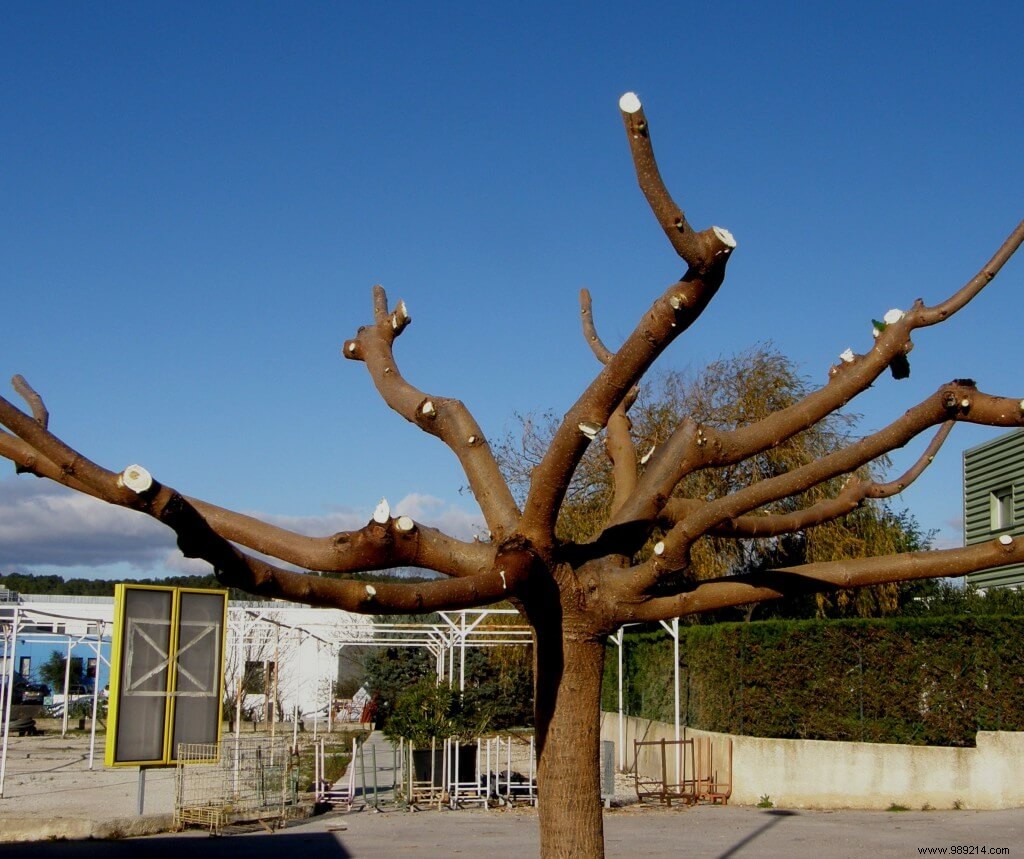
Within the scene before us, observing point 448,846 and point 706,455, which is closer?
point 706,455

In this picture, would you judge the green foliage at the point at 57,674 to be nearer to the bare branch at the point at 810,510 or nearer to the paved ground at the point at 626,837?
the paved ground at the point at 626,837

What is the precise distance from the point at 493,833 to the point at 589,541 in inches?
428

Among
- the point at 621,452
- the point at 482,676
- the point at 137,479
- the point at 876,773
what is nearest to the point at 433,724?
the point at 876,773

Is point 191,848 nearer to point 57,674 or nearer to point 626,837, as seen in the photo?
point 626,837

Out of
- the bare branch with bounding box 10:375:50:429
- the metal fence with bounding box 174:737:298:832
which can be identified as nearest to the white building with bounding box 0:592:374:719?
the metal fence with bounding box 174:737:298:832

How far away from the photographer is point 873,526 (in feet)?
81.6

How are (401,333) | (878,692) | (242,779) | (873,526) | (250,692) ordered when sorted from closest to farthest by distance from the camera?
(401,333)
(242,779)
(878,692)
(873,526)
(250,692)

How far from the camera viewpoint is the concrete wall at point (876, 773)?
16.2 meters

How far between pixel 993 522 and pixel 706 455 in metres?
23.7

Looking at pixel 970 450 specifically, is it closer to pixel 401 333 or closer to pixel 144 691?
pixel 144 691

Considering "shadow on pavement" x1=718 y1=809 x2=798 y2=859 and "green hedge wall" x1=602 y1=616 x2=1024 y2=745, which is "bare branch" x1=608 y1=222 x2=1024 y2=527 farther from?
"green hedge wall" x1=602 y1=616 x2=1024 y2=745

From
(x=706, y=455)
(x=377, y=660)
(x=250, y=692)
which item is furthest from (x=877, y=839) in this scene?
(x=250, y=692)

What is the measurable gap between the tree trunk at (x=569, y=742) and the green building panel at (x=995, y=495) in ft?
70.9

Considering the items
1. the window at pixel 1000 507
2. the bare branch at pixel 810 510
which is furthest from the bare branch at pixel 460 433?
the window at pixel 1000 507
